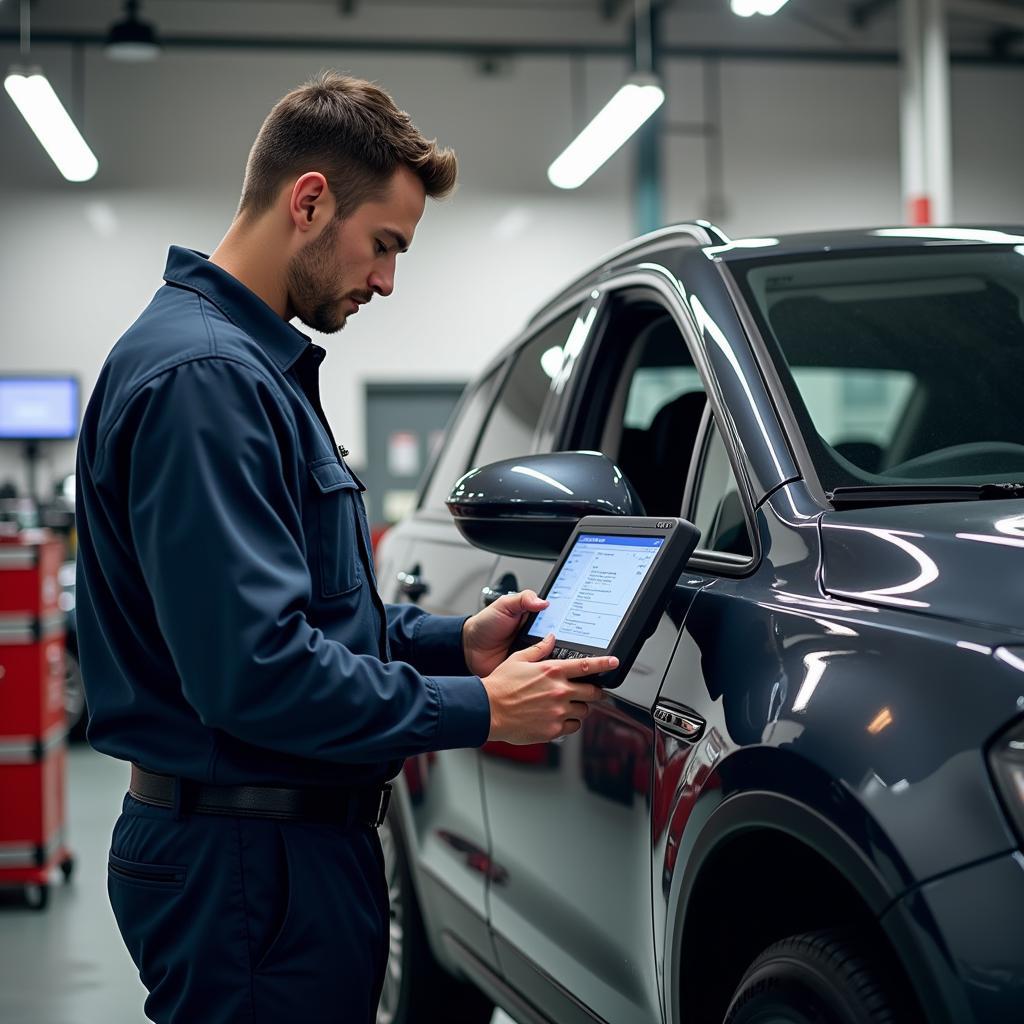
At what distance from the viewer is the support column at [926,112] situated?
1002 centimetres

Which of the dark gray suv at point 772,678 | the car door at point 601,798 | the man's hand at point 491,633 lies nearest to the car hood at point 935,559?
the dark gray suv at point 772,678

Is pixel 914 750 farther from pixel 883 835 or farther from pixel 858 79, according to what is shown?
pixel 858 79

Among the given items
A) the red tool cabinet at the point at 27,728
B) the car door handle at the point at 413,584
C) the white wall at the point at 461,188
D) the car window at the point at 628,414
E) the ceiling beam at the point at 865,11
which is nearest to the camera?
the car window at the point at 628,414

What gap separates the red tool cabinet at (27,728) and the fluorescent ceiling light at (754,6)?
376 cm

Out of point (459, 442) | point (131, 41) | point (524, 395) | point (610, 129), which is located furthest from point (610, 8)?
point (524, 395)

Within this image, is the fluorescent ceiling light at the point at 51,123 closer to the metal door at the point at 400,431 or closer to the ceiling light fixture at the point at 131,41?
the ceiling light fixture at the point at 131,41

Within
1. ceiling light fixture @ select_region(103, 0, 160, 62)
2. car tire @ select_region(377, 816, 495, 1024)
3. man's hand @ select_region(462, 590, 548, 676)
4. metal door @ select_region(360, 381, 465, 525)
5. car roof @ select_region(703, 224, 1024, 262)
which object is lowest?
car tire @ select_region(377, 816, 495, 1024)

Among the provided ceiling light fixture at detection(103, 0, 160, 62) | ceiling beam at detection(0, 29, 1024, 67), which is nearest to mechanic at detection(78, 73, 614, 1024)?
ceiling light fixture at detection(103, 0, 160, 62)

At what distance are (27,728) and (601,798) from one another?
3558 mm

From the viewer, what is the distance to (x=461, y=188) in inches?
501

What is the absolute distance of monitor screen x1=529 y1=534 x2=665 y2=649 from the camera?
4.99 ft

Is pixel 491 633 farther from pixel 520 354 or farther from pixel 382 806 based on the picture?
pixel 520 354

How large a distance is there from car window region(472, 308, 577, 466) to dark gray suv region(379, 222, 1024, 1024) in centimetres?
2

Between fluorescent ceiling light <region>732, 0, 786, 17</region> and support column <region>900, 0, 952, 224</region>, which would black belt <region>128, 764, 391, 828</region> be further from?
support column <region>900, 0, 952, 224</region>
